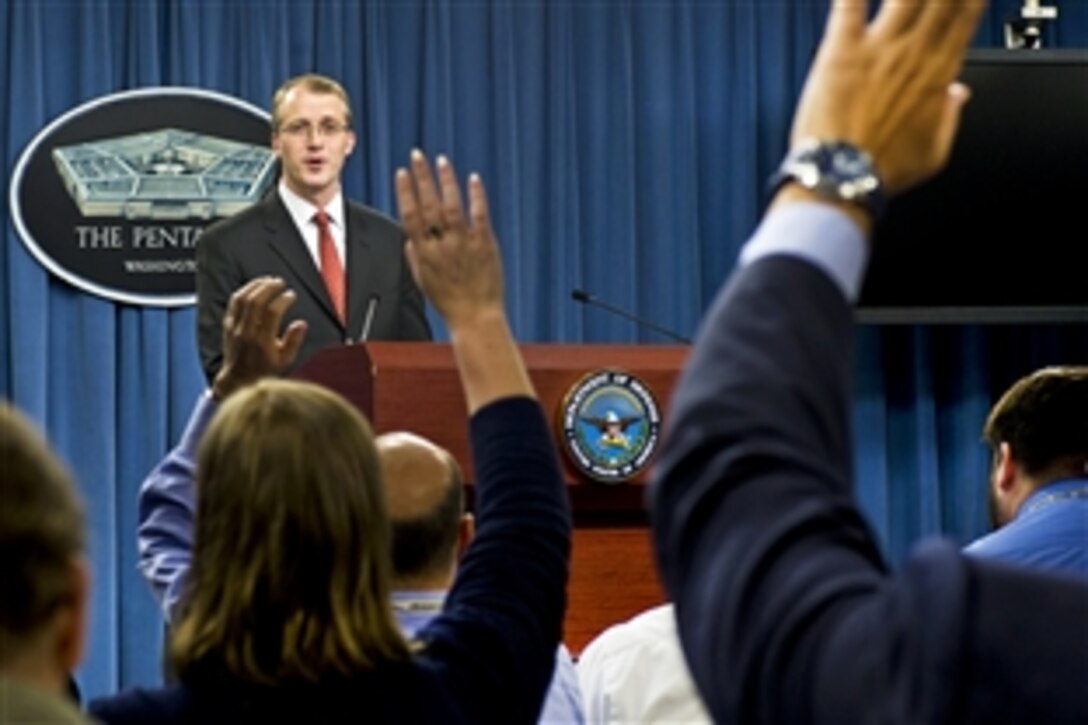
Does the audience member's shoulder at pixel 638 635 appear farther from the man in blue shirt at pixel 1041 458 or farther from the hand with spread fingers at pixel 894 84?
the hand with spread fingers at pixel 894 84

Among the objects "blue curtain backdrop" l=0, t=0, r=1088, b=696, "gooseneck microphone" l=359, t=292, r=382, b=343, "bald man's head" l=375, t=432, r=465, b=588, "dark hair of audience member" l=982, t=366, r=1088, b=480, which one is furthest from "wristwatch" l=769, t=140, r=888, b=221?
"blue curtain backdrop" l=0, t=0, r=1088, b=696

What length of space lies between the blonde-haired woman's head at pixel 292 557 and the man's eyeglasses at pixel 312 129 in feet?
12.4

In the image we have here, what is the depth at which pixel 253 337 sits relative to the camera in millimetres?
2225

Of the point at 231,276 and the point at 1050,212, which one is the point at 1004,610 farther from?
the point at 1050,212

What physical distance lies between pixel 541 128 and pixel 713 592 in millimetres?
6090

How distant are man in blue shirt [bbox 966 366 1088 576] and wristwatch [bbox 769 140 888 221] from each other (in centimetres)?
263

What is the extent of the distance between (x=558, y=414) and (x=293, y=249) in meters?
1.38

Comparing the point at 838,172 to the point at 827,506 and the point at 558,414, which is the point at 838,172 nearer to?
the point at 827,506

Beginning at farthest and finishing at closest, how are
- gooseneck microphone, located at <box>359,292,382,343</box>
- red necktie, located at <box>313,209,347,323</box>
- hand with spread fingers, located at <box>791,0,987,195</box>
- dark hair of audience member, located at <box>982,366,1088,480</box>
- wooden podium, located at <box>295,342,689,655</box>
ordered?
red necktie, located at <box>313,209,347,323</box> < gooseneck microphone, located at <box>359,292,382,343</box> < wooden podium, located at <box>295,342,689,655</box> < dark hair of audience member, located at <box>982,366,1088,480</box> < hand with spread fingers, located at <box>791,0,987,195</box>

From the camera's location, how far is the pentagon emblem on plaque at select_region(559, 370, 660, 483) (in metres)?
4.01

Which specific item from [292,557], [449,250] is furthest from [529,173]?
[292,557]

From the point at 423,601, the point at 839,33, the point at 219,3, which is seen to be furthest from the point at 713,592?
the point at 219,3

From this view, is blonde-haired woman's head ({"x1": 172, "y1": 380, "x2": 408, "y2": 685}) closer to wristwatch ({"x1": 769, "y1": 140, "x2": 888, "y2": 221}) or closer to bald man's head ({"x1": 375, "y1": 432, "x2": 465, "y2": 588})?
bald man's head ({"x1": 375, "y1": 432, "x2": 465, "y2": 588})

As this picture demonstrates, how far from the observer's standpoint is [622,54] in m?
6.89
